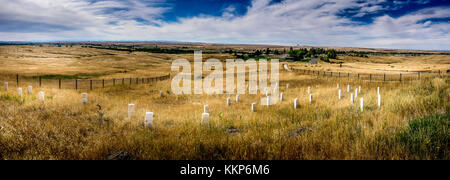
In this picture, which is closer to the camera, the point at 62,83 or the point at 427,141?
the point at 427,141

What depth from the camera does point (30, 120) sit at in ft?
22.4

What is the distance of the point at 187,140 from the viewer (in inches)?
202

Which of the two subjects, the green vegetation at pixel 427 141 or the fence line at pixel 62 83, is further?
the fence line at pixel 62 83

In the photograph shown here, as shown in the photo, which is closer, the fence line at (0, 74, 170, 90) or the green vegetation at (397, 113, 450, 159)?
the green vegetation at (397, 113, 450, 159)

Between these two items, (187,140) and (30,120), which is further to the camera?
(30,120)
